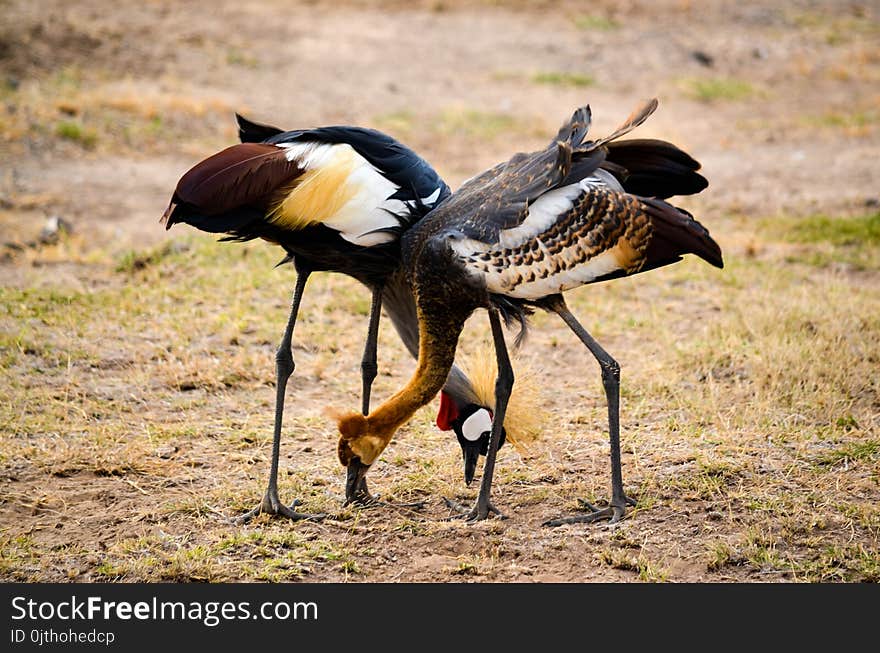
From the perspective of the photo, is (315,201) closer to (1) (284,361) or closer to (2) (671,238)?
(1) (284,361)

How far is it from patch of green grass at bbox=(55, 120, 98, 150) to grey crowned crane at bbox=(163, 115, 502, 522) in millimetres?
6994

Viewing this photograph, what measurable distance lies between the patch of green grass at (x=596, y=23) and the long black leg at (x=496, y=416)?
14479 mm

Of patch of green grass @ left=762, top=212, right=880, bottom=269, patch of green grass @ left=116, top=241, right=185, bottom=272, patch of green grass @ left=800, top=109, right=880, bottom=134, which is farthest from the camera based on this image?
patch of green grass @ left=800, top=109, right=880, bottom=134

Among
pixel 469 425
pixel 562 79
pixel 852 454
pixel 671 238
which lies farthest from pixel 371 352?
pixel 562 79

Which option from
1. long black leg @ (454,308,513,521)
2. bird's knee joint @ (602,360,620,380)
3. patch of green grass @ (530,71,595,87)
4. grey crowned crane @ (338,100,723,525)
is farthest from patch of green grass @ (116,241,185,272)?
patch of green grass @ (530,71,595,87)

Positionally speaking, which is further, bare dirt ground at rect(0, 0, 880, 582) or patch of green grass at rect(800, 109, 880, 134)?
patch of green grass at rect(800, 109, 880, 134)

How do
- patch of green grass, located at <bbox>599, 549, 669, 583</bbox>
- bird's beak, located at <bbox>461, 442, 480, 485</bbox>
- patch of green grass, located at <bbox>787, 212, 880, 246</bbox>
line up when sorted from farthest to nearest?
patch of green grass, located at <bbox>787, 212, 880, 246</bbox>, bird's beak, located at <bbox>461, 442, 480, 485</bbox>, patch of green grass, located at <bbox>599, 549, 669, 583</bbox>

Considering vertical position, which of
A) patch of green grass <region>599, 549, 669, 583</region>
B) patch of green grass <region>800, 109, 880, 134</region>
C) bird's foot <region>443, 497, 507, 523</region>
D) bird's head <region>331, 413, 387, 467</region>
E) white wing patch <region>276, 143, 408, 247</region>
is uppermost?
patch of green grass <region>800, 109, 880, 134</region>

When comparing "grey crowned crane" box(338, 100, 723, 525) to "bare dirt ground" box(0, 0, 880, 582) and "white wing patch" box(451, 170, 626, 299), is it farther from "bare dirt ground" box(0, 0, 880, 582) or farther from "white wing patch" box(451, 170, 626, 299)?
"bare dirt ground" box(0, 0, 880, 582)

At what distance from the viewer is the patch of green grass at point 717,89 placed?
1476cm

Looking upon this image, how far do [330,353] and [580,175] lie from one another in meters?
2.95

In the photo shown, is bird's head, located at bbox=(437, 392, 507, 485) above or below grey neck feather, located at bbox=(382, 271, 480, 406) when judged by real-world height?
below

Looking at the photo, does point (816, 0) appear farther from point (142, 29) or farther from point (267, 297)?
point (267, 297)

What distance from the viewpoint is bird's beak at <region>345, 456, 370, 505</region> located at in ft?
16.3
